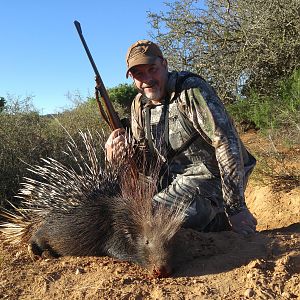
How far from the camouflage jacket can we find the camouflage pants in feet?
0.16

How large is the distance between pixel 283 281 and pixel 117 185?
1.66m

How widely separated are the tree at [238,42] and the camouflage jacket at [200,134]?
5736 millimetres

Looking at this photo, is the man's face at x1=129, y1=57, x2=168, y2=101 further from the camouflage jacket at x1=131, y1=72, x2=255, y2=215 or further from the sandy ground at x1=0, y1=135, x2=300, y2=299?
the sandy ground at x1=0, y1=135, x2=300, y2=299

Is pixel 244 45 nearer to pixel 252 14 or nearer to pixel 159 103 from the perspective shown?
pixel 252 14

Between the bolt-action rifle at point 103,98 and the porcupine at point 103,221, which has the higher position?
the bolt-action rifle at point 103,98

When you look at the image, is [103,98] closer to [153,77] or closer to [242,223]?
[153,77]

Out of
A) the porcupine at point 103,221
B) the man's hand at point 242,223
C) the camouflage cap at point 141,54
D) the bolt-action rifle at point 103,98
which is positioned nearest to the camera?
the porcupine at point 103,221

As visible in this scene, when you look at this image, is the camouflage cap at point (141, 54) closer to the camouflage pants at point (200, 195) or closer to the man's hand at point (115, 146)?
the man's hand at point (115, 146)

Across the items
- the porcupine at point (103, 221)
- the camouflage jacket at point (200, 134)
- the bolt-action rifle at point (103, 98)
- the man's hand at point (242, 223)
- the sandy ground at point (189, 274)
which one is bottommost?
the sandy ground at point (189, 274)

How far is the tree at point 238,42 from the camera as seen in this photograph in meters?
9.24

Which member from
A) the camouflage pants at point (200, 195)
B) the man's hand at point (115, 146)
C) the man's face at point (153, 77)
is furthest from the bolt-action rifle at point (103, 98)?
the camouflage pants at point (200, 195)

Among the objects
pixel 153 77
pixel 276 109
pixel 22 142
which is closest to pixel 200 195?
pixel 153 77

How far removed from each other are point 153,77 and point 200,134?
0.67 metres

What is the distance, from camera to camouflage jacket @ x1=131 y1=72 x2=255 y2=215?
3.55 metres
